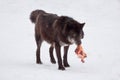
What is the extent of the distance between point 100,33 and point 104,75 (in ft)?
23.8

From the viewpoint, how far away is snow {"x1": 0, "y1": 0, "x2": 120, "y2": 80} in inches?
384

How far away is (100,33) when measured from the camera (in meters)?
17.0

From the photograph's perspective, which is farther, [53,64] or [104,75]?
[53,64]

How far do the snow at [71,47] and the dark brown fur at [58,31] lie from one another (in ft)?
1.98

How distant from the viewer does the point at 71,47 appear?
14586 millimetres

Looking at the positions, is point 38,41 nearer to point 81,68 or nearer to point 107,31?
point 81,68

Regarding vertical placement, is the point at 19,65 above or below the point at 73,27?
below

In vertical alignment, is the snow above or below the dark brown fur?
below

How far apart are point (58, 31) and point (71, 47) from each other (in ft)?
14.4

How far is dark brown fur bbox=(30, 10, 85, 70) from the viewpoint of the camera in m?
9.84

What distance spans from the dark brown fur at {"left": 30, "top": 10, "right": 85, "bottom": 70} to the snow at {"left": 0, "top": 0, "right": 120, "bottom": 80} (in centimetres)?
60

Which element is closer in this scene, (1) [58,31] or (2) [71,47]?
(1) [58,31]

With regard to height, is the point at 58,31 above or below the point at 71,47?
above

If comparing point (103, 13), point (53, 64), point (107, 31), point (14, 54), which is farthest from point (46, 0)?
point (53, 64)
